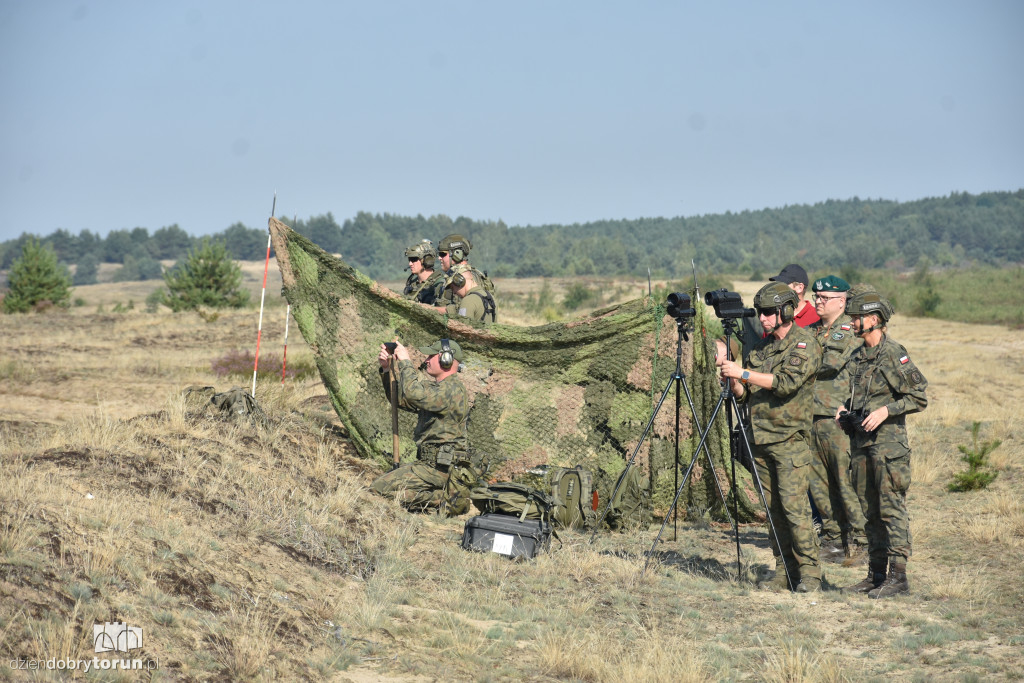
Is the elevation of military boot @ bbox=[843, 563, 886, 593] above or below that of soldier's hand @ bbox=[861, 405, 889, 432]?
below

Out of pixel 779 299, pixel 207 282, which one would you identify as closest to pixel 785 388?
pixel 779 299

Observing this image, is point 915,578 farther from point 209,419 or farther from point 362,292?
point 209,419

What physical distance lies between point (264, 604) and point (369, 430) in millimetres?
3926

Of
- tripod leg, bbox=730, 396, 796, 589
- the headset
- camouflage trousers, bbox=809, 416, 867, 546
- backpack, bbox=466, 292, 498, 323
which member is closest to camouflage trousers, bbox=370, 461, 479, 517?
the headset

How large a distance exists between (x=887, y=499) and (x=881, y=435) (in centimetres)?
46

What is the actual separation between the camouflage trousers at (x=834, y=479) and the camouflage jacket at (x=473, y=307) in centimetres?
344

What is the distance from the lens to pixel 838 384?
747 centimetres

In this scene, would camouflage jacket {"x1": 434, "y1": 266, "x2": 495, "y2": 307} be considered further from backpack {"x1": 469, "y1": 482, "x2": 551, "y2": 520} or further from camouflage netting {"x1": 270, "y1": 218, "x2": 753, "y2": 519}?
backpack {"x1": 469, "y1": 482, "x2": 551, "y2": 520}

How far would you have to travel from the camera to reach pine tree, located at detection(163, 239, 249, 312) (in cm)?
3666

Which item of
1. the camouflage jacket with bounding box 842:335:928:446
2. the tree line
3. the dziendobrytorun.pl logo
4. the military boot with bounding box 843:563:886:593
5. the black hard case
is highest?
the tree line

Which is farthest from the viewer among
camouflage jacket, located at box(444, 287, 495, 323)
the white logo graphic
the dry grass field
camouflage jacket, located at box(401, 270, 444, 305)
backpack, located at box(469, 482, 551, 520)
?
camouflage jacket, located at box(401, 270, 444, 305)

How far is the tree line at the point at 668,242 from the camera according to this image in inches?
4018

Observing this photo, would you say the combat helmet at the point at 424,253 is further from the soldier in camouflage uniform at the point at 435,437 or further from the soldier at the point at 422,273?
the soldier in camouflage uniform at the point at 435,437

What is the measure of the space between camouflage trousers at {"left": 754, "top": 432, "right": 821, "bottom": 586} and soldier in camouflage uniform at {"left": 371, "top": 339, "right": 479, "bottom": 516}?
107 inches
